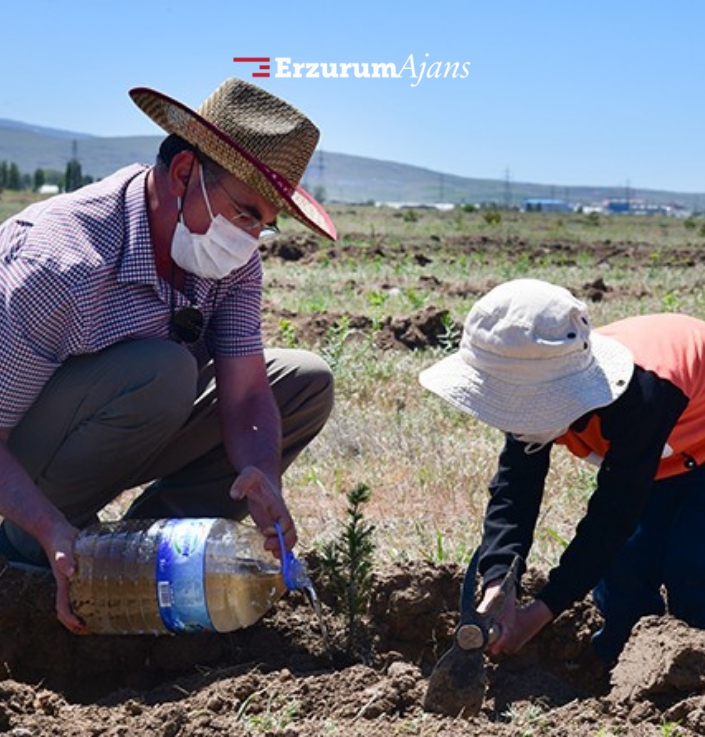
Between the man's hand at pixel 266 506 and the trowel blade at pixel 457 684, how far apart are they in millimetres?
593

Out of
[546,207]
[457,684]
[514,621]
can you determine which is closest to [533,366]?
[514,621]

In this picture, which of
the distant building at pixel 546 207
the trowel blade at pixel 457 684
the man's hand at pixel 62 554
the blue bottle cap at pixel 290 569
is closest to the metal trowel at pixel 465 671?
the trowel blade at pixel 457 684

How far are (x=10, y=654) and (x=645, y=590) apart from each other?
5.49 ft

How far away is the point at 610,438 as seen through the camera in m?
3.10

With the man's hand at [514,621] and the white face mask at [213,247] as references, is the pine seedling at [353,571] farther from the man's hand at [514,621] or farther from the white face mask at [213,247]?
the white face mask at [213,247]

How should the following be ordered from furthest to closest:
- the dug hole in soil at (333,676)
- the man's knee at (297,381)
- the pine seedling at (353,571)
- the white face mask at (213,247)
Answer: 1. the man's knee at (297,381)
2. the white face mask at (213,247)
3. the pine seedling at (353,571)
4. the dug hole in soil at (333,676)

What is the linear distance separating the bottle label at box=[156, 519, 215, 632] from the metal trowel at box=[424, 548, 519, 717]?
65cm

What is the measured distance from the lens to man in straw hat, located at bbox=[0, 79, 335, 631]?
3.34 meters

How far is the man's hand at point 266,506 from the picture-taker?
11.1 ft

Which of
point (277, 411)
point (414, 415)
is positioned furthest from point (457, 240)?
point (277, 411)

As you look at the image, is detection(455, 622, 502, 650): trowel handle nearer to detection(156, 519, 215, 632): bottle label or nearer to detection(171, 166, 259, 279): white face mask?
detection(156, 519, 215, 632): bottle label

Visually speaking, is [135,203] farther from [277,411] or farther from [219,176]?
[277,411]

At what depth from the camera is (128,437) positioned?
12.0 ft

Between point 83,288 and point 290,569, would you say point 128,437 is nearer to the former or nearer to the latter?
point 83,288
